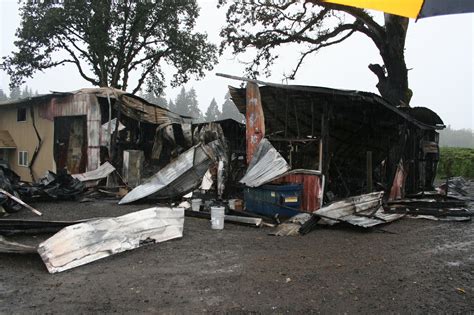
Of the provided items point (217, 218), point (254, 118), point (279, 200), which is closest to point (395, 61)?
point (254, 118)

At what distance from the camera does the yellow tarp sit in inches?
114

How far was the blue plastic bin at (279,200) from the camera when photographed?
26.7 feet

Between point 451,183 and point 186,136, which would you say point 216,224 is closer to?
point 186,136

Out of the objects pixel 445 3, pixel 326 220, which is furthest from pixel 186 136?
pixel 445 3

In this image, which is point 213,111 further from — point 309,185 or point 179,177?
point 309,185

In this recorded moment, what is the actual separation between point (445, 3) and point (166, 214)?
5303 millimetres

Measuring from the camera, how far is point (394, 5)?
295 centimetres

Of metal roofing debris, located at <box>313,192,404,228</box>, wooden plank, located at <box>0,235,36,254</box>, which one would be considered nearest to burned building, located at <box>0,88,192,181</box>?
metal roofing debris, located at <box>313,192,404,228</box>

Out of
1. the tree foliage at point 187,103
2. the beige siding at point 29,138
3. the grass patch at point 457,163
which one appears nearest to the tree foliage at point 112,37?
the beige siding at point 29,138

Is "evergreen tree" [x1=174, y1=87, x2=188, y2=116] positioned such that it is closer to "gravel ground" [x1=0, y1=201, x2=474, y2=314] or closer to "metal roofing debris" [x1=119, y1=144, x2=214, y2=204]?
"metal roofing debris" [x1=119, y1=144, x2=214, y2=204]

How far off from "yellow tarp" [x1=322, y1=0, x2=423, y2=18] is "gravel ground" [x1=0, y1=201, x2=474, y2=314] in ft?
9.43

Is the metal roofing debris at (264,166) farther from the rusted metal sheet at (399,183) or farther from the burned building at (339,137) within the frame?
the rusted metal sheet at (399,183)

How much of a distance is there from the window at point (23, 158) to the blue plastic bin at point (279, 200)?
12326mm

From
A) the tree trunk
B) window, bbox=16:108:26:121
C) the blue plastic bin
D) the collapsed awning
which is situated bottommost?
the blue plastic bin
